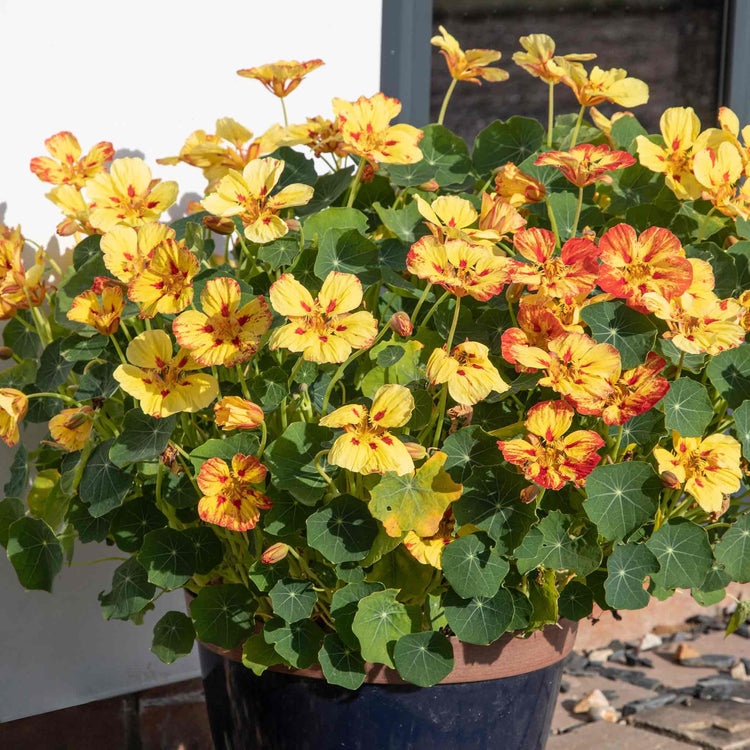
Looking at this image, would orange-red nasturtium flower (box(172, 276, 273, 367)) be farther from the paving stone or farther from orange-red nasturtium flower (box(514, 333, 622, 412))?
the paving stone

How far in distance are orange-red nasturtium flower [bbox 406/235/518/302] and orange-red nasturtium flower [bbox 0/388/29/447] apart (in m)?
0.45

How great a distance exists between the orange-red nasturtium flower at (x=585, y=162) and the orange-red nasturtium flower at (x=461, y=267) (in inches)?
6.3

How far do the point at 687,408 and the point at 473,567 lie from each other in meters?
0.27

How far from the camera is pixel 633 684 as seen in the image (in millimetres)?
1972

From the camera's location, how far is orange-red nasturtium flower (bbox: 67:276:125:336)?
99 centimetres

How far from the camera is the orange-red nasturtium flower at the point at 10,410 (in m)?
1.00

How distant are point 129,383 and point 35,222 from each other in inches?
22.7

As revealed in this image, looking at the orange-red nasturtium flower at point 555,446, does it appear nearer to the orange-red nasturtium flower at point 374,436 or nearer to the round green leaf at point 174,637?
the orange-red nasturtium flower at point 374,436

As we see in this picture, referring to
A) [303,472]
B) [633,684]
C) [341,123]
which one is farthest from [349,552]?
[633,684]

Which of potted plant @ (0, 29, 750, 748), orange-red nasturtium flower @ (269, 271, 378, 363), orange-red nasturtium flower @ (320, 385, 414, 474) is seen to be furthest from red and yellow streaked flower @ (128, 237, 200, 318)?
orange-red nasturtium flower @ (320, 385, 414, 474)

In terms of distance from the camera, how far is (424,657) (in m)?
0.95

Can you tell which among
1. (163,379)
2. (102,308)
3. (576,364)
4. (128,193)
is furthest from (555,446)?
(128,193)

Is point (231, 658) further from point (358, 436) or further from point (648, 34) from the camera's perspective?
point (648, 34)

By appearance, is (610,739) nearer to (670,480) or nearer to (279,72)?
(670,480)
